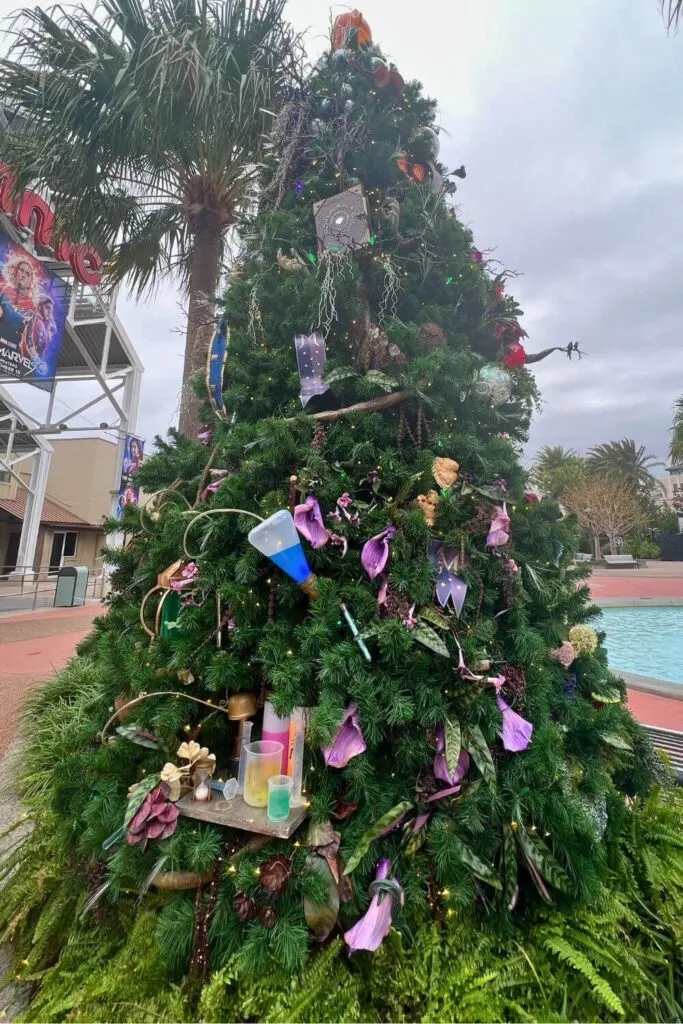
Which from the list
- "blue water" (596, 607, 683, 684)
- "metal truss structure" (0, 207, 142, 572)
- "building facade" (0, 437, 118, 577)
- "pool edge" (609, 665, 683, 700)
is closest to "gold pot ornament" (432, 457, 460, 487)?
"pool edge" (609, 665, 683, 700)

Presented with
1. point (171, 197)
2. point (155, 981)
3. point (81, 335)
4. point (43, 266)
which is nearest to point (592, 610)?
point (155, 981)

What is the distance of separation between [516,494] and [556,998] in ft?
4.61

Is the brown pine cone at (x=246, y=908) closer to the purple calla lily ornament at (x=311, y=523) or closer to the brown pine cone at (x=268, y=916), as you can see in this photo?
the brown pine cone at (x=268, y=916)

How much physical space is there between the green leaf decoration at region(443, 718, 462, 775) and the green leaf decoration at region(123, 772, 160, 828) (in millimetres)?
800

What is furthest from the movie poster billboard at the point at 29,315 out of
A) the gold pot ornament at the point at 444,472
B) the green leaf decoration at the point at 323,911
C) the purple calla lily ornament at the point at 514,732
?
the purple calla lily ornament at the point at 514,732

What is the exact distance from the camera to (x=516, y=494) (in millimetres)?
1646

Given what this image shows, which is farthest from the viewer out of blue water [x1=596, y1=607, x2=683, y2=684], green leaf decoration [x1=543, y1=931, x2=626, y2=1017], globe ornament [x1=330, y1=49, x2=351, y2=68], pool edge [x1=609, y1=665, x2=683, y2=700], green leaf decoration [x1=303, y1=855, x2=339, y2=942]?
blue water [x1=596, y1=607, x2=683, y2=684]

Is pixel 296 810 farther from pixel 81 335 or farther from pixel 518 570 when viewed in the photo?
pixel 81 335

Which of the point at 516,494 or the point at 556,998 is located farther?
the point at 516,494

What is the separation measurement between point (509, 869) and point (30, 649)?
6.13 m

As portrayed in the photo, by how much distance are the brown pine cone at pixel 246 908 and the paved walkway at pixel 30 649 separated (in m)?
2.50

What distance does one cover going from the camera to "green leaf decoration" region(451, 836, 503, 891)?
3.70ft

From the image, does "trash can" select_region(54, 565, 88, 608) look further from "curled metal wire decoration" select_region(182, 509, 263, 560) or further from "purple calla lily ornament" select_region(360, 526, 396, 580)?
"purple calla lily ornament" select_region(360, 526, 396, 580)

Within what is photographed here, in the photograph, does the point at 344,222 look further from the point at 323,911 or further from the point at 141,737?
the point at 323,911
